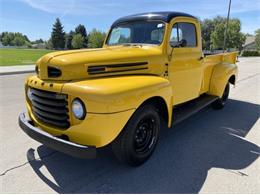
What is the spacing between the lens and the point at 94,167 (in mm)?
3570

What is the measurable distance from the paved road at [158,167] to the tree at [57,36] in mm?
80854

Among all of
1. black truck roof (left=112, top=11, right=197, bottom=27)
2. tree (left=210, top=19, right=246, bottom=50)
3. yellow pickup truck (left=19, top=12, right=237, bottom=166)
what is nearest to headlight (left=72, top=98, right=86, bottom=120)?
yellow pickup truck (left=19, top=12, right=237, bottom=166)

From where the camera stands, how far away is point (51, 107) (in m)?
3.30

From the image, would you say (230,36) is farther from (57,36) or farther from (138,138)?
(138,138)

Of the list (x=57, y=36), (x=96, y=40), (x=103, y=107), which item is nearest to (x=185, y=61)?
(x=103, y=107)

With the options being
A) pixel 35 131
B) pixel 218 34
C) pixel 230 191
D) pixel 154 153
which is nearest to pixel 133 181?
pixel 154 153

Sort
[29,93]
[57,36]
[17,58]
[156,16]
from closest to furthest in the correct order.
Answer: [29,93] → [156,16] → [17,58] → [57,36]

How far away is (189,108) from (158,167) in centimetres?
189

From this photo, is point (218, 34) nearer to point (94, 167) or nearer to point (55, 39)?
point (55, 39)

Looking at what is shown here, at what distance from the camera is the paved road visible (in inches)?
122

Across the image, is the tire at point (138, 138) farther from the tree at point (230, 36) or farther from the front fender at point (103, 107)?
the tree at point (230, 36)

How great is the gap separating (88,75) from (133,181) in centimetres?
151

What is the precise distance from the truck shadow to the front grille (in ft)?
2.20

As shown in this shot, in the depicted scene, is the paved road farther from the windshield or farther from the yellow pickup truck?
the windshield
